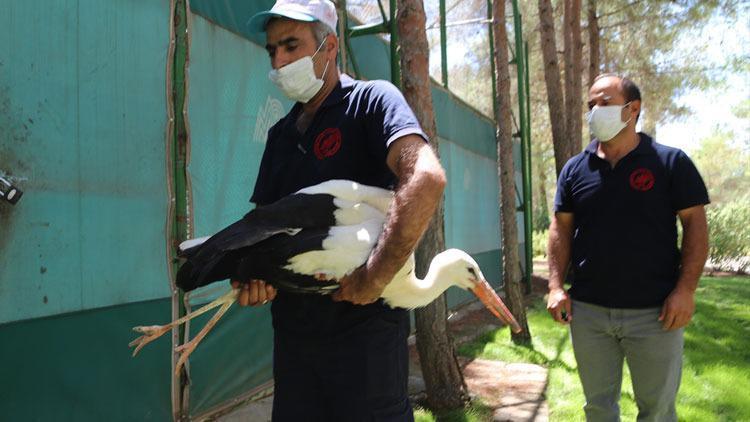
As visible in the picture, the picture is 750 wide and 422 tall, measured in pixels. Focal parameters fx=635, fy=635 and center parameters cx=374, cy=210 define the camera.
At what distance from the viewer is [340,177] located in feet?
6.76

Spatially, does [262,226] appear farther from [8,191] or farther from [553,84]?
[553,84]

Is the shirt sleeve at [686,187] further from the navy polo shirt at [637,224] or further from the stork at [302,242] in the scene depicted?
the stork at [302,242]

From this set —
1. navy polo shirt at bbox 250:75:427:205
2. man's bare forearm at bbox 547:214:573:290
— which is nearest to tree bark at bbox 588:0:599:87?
man's bare forearm at bbox 547:214:573:290

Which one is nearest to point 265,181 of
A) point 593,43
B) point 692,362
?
point 692,362

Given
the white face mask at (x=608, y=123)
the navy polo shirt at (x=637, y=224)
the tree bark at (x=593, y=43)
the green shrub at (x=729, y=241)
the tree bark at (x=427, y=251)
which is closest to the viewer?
the navy polo shirt at (x=637, y=224)

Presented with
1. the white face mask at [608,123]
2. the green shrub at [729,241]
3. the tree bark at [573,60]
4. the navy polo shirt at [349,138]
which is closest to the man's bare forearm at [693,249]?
the white face mask at [608,123]

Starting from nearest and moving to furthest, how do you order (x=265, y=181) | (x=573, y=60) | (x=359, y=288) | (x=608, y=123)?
(x=359, y=288) < (x=265, y=181) < (x=608, y=123) < (x=573, y=60)

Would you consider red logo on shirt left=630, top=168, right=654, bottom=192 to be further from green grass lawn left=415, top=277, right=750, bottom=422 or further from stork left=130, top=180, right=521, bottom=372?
green grass lawn left=415, top=277, right=750, bottom=422

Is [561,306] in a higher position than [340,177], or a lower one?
lower

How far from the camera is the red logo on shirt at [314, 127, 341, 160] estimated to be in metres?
2.04

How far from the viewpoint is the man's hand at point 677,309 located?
9.20 feet

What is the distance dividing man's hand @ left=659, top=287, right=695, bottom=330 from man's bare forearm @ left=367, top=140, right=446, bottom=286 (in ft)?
5.21

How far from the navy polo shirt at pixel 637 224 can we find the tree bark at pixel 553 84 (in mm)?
6608

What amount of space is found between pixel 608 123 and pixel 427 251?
5.56 ft
